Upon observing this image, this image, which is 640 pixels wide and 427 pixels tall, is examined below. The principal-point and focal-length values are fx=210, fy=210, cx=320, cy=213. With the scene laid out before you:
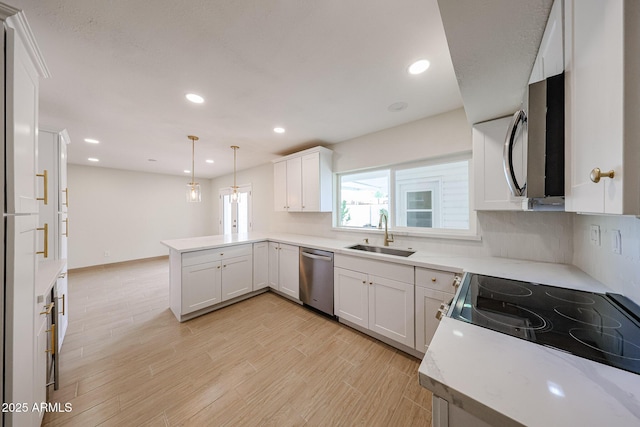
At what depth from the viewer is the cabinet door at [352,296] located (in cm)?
223

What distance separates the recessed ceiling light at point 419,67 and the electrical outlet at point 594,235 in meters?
1.53

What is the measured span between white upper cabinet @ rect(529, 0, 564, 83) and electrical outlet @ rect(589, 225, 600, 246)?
1.06 metres

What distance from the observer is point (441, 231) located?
2.36 meters

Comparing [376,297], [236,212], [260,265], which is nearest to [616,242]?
[376,297]

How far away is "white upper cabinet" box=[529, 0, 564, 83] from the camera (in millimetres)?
777

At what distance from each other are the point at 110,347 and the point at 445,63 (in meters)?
3.91

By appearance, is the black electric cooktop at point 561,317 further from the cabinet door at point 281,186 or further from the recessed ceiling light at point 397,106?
the cabinet door at point 281,186

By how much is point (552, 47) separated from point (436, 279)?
1.53m

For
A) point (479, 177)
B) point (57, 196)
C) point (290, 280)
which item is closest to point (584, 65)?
point (479, 177)

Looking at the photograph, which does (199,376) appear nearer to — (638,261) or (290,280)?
(290,280)

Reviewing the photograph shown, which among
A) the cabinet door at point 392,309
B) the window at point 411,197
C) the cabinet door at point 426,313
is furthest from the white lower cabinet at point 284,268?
the cabinet door at point 426,313

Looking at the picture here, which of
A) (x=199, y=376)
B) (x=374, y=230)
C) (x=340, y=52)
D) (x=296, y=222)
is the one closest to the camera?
(x=340, y=52)

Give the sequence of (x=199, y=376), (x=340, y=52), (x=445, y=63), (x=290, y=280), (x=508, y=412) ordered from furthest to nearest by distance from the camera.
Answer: (x=290, y=280) → (x=199, y=376) → (x=445, y=63) → (x=340, y=52) → (x=508, y=412)

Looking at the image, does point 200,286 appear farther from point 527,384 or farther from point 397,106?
point 397,106
